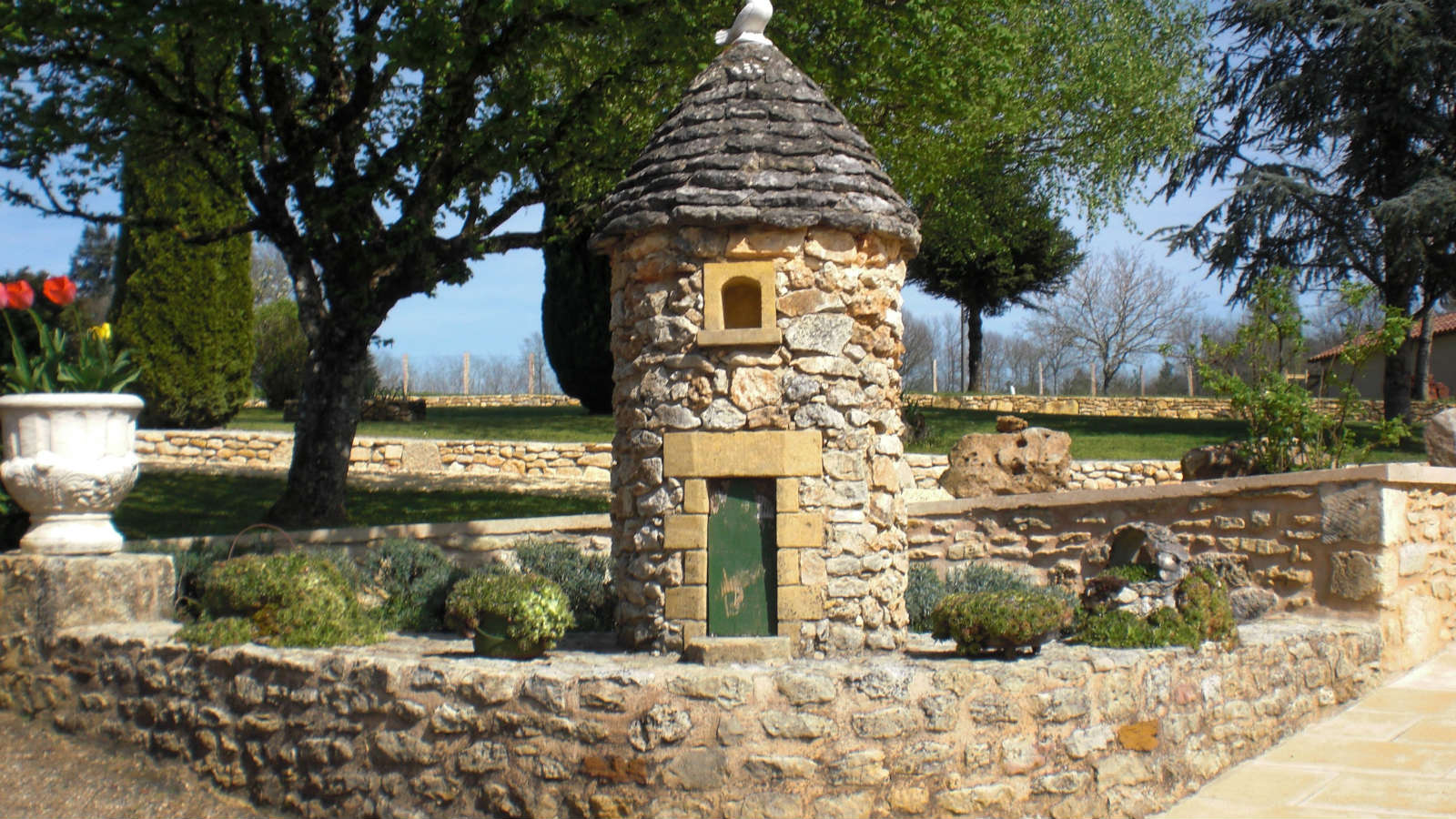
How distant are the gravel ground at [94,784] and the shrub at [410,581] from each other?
1771 millimetres

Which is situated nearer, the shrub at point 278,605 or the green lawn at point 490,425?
the shrub at point 278,605

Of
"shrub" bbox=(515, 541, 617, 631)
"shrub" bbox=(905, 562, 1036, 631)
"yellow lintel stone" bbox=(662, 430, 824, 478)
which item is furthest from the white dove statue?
"shrub" bbox=(515, 541, 617, 631)

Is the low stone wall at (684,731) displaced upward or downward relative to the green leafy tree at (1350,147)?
downward

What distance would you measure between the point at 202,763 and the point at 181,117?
7.07 metres

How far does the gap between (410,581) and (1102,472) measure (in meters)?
9.54

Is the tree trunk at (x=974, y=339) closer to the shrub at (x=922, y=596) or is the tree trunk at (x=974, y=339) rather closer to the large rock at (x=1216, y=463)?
the large rock at (x=1216, y=463)

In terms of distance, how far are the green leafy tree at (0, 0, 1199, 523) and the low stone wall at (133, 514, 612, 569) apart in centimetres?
173

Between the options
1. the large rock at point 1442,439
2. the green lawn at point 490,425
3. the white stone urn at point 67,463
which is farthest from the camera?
the green lawn at point 490,425

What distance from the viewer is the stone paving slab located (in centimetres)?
598

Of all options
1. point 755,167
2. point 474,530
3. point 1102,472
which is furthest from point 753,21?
point 1102,472

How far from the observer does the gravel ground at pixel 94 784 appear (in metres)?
6.07

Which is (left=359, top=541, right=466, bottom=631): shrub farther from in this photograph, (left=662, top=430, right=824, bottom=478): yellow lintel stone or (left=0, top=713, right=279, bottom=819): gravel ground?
(left=662, top=430, right=824, bottom=478): yellow lintel stone

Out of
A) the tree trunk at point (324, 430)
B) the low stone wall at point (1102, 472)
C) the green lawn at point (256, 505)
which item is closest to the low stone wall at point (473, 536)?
the tree trunk at point (324, 430)

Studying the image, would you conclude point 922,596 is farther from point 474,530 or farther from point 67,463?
point 67,463
